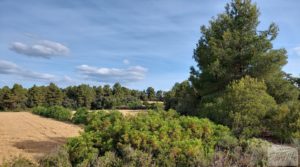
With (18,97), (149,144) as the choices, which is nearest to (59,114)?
(18,97)

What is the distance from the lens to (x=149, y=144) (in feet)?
20.2

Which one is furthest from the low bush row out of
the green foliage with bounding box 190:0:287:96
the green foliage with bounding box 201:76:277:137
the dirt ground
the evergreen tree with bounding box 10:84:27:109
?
the evergreen tree with bounding box 10:84:27:109

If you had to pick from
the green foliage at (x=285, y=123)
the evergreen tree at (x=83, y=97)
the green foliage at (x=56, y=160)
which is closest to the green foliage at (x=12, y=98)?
the evergreen tree at (x=83, y=97)

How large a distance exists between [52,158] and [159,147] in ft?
6.31

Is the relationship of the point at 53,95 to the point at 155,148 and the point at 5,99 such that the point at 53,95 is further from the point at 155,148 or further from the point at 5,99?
the point at 155,148

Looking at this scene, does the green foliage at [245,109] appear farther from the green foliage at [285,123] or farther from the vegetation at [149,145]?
the vegetation at [149,145]

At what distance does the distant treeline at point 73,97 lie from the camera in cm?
5747

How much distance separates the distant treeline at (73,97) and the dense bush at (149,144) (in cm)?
5133

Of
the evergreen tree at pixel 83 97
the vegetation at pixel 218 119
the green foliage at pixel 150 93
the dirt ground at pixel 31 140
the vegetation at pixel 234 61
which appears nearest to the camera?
the vegetation at pixel 218 119

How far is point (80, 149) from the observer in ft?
19.5

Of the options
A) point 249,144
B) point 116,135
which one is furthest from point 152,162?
point 249,144

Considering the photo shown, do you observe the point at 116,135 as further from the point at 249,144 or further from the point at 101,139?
the point at 249,144

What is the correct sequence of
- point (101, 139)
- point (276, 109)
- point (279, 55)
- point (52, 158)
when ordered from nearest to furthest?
point (52, 158)
point (101, 139)
point (276, 109)
point (279, 55)

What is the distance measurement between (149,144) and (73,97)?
61.7 meters
